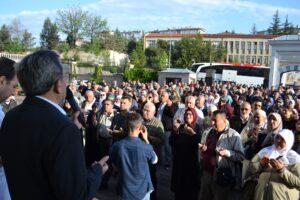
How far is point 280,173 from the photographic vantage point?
486cm

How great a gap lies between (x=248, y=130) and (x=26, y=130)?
217 inches

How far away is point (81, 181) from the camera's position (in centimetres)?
205

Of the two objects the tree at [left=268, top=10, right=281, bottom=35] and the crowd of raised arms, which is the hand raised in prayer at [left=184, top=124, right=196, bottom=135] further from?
the tree at [left=268, top=10, right=281, bottom=35]

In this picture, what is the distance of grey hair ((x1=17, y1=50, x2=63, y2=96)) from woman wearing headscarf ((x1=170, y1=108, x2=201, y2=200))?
481 centimetres

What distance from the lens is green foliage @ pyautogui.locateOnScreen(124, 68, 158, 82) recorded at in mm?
52188

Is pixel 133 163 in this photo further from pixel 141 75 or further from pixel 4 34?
pixel 4 34

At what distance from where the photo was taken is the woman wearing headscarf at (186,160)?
22.4ft

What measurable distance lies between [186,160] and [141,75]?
153ft

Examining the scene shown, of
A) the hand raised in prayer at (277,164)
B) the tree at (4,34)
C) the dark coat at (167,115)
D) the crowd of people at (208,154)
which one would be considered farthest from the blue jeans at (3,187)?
the tree at (4,34)

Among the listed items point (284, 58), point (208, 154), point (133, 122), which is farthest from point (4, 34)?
point (133, 122)

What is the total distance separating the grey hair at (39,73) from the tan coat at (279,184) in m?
3.51

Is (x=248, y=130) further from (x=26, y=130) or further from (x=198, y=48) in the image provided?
(x=198, y=48)

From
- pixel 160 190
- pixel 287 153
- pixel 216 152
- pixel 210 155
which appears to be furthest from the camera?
pixel 160 190

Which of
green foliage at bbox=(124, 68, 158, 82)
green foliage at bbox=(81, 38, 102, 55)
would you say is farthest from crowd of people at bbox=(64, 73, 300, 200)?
green foliage at bbox=(81, 38, 102, 55)
